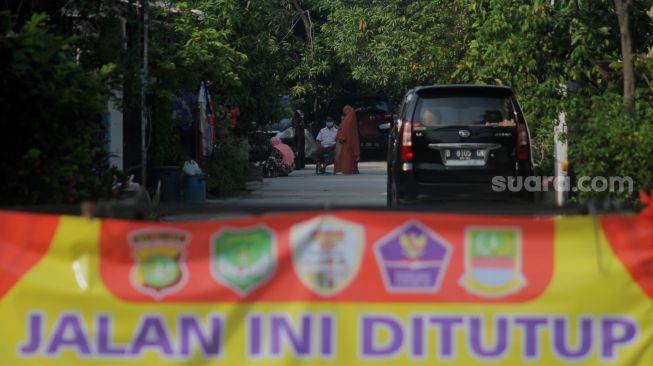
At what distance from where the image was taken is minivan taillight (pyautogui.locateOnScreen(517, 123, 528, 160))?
56.6 ft

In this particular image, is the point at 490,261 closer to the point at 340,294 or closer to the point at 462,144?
the point at 340,294

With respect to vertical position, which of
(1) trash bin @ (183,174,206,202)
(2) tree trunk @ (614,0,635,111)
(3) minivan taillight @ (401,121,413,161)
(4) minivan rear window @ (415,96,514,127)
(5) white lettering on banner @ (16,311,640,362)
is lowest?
(5) white lettering on banner @ (16,311,640,362)

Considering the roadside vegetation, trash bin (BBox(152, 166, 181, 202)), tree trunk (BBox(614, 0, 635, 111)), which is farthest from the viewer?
trash bin (BBox(152, 166, 181, 202))

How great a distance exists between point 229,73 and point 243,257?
16.8 meters

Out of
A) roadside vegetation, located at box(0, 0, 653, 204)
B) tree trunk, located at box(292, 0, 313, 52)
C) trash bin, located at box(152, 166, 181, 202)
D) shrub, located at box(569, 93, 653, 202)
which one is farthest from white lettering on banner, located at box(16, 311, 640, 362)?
tree trunk, located at box(292, 0, 313, 52)

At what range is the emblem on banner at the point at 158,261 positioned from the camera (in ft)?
19.2

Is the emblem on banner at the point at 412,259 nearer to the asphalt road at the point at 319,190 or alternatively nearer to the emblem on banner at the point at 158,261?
the emblem on banner at the point at 158,261

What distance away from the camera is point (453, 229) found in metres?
5.88

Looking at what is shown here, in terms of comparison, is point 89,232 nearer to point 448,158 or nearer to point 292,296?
point 292,296

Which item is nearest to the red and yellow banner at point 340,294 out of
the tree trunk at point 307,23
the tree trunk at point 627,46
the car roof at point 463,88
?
the tree trunk at point 627,46

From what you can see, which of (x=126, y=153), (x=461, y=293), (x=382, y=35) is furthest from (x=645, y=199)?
(x=382, y=35)

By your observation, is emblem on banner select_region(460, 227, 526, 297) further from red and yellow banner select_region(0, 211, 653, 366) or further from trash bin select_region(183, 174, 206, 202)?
trash bin select_region(183, 174, 206, 202)

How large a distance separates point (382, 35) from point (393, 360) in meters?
35.3

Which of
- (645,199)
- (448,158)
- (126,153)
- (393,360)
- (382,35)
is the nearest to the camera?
(393,360)
